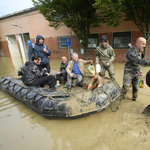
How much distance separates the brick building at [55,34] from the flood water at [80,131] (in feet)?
20.8

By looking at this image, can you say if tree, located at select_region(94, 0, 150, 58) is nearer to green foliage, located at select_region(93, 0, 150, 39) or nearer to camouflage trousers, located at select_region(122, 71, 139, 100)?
green foliage, located at select_region(93, 0, 150, 39)

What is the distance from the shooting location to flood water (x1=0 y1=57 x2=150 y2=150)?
2096 millimetres

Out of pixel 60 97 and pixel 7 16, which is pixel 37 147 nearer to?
pixel 60 97

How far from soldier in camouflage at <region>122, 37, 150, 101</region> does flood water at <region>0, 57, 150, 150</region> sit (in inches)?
26.9

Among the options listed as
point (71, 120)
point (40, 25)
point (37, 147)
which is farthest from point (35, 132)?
point (40, 25)

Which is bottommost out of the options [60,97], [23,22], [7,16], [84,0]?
[60,97]

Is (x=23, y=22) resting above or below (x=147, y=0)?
above

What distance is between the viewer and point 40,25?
12398 millimetres

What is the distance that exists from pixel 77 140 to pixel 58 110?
807 mm

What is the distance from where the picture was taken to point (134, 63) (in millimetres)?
2666

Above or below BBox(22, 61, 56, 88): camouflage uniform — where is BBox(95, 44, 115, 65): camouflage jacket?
above

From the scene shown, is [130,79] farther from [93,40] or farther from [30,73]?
[93,40]

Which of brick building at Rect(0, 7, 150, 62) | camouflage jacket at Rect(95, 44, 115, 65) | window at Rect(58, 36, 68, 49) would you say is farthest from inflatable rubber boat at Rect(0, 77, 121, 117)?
window at Rect(58, 36, 68, 49)

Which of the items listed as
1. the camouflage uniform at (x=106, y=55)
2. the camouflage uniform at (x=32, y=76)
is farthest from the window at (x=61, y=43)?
the camouflage uniform at (x=32, y=76)
